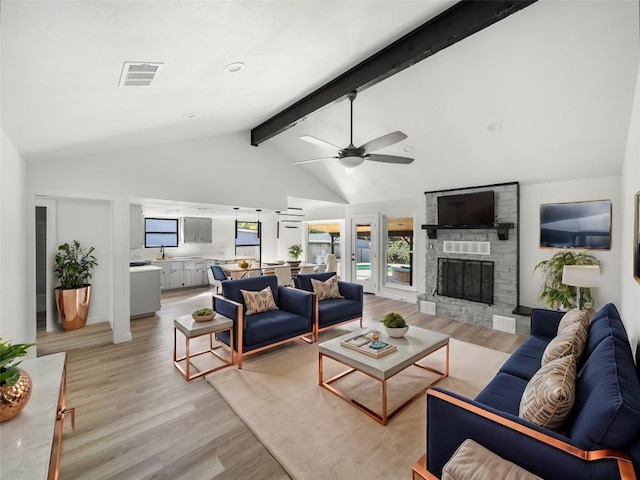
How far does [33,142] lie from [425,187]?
224 inches

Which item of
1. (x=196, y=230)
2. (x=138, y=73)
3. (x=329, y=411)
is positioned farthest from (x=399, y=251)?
(x=138, y=73)

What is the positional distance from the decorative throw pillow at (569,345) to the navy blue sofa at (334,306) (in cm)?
261

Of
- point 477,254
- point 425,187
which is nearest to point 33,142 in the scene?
point 425,187

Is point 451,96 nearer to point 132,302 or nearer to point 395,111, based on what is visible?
point 395,111

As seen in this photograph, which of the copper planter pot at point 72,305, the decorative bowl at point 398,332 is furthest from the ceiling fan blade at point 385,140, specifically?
the copper planter pot at point 72,305

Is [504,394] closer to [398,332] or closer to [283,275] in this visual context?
[398,332]

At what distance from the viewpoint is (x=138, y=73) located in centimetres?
204

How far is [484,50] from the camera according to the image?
294 centimetres

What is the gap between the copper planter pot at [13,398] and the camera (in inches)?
57.6

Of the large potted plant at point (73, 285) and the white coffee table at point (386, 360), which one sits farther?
the large potted plant at point (73, 285)

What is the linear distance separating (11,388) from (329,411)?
2.07m

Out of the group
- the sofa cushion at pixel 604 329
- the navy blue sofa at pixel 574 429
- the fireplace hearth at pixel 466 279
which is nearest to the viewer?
the navy blue sofa at pixel 574 429

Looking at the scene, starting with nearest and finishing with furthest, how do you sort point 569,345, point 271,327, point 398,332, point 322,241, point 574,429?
point 574,429
point 569,345
point 398,332
point 271,327
point 322,241

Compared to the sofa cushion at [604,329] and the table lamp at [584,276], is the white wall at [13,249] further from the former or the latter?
the table lamp at [584,276]
